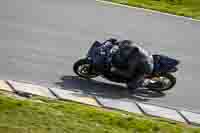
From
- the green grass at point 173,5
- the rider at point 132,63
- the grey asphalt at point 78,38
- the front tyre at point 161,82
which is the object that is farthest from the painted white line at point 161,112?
the green grass at point 173,5

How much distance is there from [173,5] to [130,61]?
11124 mm

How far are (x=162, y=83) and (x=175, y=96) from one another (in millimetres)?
394

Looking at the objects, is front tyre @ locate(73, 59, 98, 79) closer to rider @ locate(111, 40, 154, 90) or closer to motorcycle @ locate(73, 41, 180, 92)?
motorcycle @ locate(73, 41, 180, 92)

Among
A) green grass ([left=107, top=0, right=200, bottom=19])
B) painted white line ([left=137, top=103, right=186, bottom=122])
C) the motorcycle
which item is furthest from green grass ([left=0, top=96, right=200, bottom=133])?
green grass ([left=107, top=0, right=200, bottom=19])

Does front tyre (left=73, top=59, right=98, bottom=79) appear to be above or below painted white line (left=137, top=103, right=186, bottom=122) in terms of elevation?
above

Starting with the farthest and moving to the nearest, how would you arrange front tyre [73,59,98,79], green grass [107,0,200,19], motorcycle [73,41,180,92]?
green grass [107,0,200,19], front tyre [73,59,98,79], motorcycle [73,41,180,92]

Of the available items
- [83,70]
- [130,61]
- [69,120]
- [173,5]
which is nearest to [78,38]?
[83,70]

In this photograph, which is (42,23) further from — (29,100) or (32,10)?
(29,100)

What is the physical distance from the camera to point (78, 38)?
1741 centimetres

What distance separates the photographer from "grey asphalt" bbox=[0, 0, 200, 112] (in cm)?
1371

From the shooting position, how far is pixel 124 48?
13.7m

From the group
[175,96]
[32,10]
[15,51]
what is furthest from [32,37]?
[175,96]

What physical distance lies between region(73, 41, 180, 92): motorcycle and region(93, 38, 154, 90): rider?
146mm

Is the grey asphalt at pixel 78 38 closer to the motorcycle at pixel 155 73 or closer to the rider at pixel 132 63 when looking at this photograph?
the motorcycle at pixel 155 73
